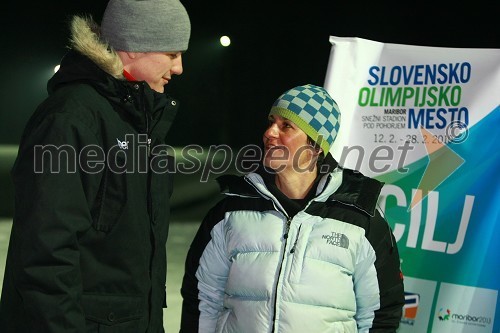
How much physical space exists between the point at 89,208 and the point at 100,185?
68mm

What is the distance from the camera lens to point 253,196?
1.81 meters

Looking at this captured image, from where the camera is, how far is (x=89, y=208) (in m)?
1.30

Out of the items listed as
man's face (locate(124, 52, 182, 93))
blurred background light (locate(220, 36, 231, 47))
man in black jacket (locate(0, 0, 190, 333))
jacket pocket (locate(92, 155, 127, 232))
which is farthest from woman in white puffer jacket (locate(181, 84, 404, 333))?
blurred background light (locate(220, 36, 231, 47))

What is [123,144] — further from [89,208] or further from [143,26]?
[143,26]

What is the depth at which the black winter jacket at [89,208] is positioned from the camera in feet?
3.98

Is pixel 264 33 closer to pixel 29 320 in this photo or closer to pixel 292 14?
pixel 292 14

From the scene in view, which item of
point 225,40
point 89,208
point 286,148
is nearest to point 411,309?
point 286,148

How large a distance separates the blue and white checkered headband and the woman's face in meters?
0.02

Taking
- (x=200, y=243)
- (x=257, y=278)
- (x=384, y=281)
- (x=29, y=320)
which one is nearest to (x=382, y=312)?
(x=384, y=281)

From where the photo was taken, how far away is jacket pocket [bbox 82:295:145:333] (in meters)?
1.32

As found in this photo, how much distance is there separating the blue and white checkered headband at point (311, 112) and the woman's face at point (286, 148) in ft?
0.07

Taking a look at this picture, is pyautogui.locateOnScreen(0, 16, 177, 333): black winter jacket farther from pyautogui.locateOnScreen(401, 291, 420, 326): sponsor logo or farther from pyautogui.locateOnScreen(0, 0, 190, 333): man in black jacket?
pyautogui.locateOnScreen(401, 291, 420, 326): sponsor logo

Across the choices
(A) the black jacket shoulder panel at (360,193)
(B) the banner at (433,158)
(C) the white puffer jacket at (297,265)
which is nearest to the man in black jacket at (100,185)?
(C) the white puffer jacket at (297,265)

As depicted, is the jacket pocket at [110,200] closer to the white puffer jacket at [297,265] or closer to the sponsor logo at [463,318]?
the white puffer jacket at [297,265]
